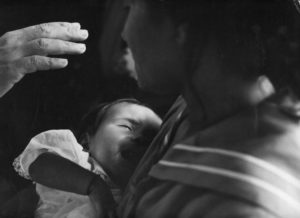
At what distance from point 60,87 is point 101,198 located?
194 millimetres

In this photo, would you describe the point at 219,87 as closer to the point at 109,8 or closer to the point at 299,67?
the point at 299,67

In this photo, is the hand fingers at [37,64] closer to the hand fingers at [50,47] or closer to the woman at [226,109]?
the hand fingers at [50,47]

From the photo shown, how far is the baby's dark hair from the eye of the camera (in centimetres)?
84

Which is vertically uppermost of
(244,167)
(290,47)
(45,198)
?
(290,47)

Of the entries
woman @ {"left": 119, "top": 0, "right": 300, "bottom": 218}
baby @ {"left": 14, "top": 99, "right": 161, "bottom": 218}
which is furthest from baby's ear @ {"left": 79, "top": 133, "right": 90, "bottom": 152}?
woman @ {"left": 119, "top": 0, "right": 300, "bottom": 218}

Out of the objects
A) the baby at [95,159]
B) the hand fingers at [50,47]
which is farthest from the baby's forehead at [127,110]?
the hand fingers at [50,47]

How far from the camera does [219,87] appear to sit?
0.74 m

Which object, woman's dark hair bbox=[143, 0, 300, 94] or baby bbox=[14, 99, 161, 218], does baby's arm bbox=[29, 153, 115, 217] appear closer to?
baby bbox=[14, 99, 161, 218]

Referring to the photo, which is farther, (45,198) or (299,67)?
(45,198)

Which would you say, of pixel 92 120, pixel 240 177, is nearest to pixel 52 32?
pixel 92 120

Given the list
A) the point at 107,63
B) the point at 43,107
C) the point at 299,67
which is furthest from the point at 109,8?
the point at 299,67

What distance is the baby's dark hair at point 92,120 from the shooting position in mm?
840

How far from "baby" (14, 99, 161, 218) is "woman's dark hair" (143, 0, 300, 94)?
157 millimetres

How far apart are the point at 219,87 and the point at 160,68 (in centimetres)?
9
